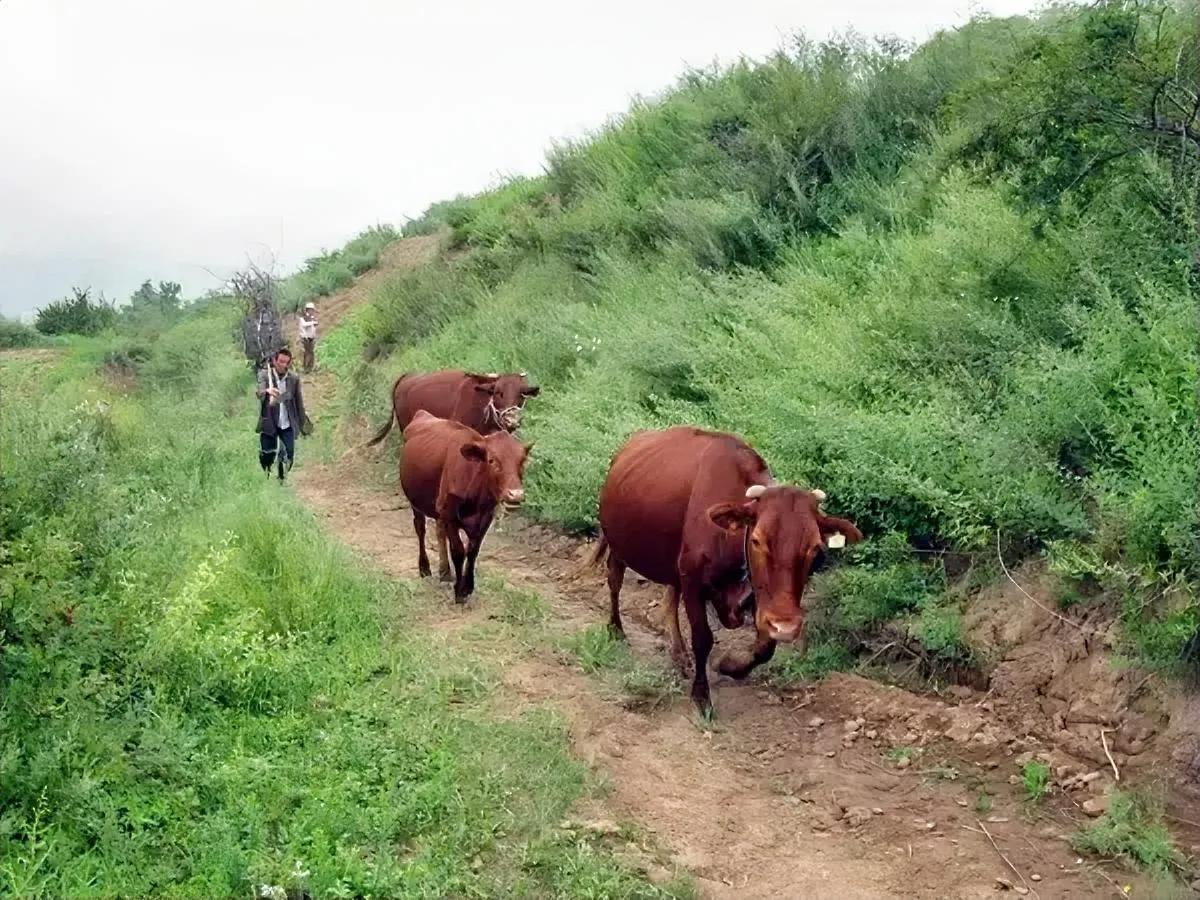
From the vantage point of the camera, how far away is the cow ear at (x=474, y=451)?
842cm

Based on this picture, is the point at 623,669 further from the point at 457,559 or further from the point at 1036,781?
the point at 1036,781

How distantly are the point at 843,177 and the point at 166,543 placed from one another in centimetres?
1038

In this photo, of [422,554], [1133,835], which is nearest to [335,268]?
[422,554]

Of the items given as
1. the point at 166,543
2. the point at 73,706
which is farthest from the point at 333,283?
the point at 73,706

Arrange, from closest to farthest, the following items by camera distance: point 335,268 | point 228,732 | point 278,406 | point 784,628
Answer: point 228,732
point 784,628
point 278,406
point 335,268

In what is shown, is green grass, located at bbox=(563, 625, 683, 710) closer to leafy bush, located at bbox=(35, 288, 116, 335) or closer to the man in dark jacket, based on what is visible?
the man in dark jacket

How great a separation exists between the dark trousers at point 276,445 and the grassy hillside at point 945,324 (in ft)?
9.81

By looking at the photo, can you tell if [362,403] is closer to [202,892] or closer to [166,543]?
[166,543]

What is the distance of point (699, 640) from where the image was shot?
6.31 meters

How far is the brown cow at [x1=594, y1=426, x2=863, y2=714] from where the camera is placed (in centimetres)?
550

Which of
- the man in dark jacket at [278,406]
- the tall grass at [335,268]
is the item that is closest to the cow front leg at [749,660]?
the man in dark jacket at [278,406]

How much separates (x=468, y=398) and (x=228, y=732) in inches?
316

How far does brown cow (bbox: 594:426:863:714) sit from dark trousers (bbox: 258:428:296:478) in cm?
582

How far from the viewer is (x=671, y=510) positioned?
680cm
